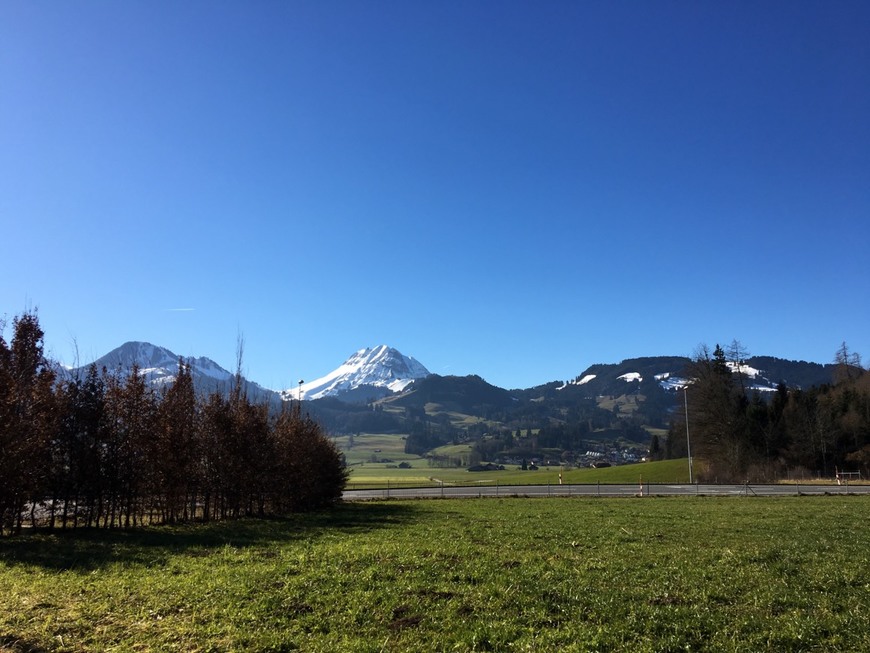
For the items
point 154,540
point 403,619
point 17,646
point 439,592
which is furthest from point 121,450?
point 403,619

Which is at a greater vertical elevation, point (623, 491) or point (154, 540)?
point (154, 540)

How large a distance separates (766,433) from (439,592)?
251 feet

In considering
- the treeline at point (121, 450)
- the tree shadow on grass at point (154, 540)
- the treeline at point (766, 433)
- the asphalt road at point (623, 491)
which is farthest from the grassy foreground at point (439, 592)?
the treeline at point (766, 433)

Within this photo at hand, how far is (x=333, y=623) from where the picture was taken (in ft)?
27.5

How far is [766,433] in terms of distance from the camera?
7206 centimetres

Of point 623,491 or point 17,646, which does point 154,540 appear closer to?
point 17,646

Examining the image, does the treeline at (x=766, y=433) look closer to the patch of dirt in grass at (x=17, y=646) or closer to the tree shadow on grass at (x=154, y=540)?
Answer: the tree shadow on grass at (x=154, y=540)

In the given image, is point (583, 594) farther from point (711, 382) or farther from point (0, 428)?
point (711, 382)

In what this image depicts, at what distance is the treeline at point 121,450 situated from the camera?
18469 mm

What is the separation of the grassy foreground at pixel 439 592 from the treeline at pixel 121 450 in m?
2.82

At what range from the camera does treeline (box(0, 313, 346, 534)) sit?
60.6 ft

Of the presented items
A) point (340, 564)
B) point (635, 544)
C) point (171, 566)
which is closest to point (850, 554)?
point (635, 544)

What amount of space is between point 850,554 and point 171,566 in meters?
17.0

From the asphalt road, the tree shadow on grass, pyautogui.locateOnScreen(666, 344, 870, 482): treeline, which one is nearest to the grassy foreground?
the tree shadow on grass
